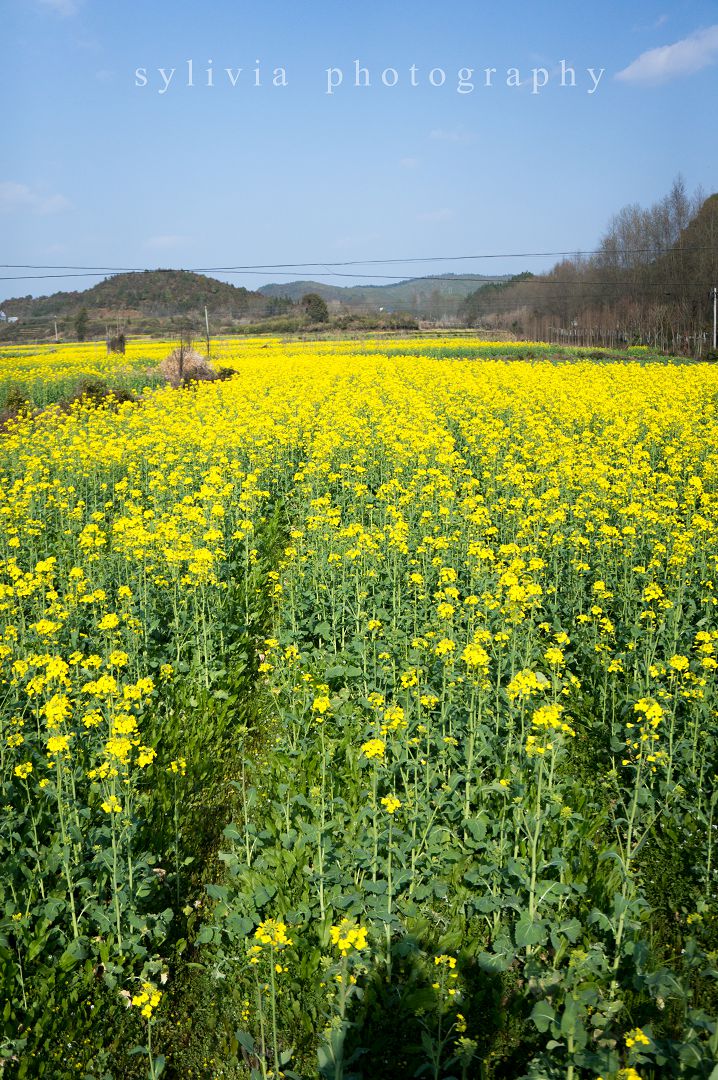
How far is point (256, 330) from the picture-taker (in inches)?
2158

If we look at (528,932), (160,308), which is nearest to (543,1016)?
(528,932)

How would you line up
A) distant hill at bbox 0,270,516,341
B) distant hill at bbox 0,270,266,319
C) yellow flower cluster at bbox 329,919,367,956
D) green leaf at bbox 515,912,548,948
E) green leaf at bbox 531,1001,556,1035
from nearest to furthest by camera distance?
green leaf at bbox 531,1001,556,1035 < yellow flower cluster at bbox 329,919,367,956 < green leaf at bbox 515,912,548,948 < distant hill at bbox 0,270,516,341 < distant hill at bbox 0,270,266,319

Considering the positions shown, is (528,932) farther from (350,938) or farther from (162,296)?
(162,296)

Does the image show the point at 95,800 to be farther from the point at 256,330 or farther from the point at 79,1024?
the point at 256,330

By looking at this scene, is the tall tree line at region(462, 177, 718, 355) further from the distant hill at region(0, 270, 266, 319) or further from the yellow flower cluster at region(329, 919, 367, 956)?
the yellow flower cluster at region(329, 919, 367, 956)

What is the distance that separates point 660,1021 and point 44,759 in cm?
356

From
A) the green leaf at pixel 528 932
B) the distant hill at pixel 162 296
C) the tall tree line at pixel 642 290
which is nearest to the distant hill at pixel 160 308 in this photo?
the distant hill at pixel 162 296

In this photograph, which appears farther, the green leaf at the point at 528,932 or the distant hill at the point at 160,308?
the distant hill at the point at 160,308

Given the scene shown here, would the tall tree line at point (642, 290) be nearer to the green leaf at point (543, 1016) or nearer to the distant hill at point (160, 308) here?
the distant hill at point (160, 308)

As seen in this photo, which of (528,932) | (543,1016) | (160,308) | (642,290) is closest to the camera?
(543,1016)

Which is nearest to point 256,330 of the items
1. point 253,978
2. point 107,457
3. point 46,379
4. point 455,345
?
point 455,345

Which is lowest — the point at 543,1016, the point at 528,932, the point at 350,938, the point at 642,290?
the point at 528,932

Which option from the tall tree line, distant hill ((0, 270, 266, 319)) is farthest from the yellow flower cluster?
distant hill ((0, 270, 266, 319))

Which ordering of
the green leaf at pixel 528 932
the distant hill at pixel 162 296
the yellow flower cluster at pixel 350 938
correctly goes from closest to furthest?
the yellow flower cluster at pixel 350 938 → the green leaf at pixel 528 932 → the distant hill at pixel 162 296
